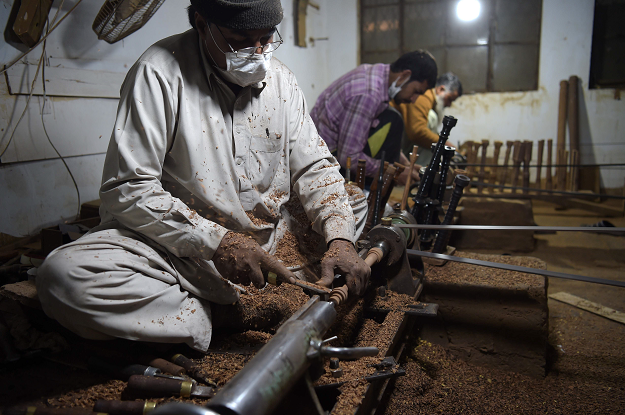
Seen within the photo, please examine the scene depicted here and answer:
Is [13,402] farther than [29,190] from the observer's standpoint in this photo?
No

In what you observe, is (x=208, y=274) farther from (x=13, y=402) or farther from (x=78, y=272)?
(x=13, y=402)

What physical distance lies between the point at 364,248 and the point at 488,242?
285 centimetres

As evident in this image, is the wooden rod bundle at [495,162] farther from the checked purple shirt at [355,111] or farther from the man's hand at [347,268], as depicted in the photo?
the man's hand at [347,268]

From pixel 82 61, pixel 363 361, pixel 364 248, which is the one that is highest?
pixel 82 61

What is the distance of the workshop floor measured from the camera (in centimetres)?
198

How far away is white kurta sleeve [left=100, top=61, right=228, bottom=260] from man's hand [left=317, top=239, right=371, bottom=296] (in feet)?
1.42

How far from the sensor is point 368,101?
3762mm

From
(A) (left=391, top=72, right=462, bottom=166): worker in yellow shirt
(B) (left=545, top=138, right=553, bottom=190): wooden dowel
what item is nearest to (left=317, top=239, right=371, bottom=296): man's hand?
(A) (left=391, top=72, right=462, bottom=166): worker in yellow shirt

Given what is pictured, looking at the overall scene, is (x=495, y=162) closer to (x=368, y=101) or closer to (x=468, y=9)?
(x=468, y=9)

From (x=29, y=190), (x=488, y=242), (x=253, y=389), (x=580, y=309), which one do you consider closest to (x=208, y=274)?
(x=253, y=389)

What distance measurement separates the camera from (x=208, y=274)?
5.74ft

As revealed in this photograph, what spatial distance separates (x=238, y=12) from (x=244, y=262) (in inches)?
38.6

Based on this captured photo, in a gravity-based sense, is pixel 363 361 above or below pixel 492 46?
below

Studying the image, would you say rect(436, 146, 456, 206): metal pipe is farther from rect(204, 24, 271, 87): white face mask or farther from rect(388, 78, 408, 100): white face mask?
rect(204, 24, 271, 87): white face mask
